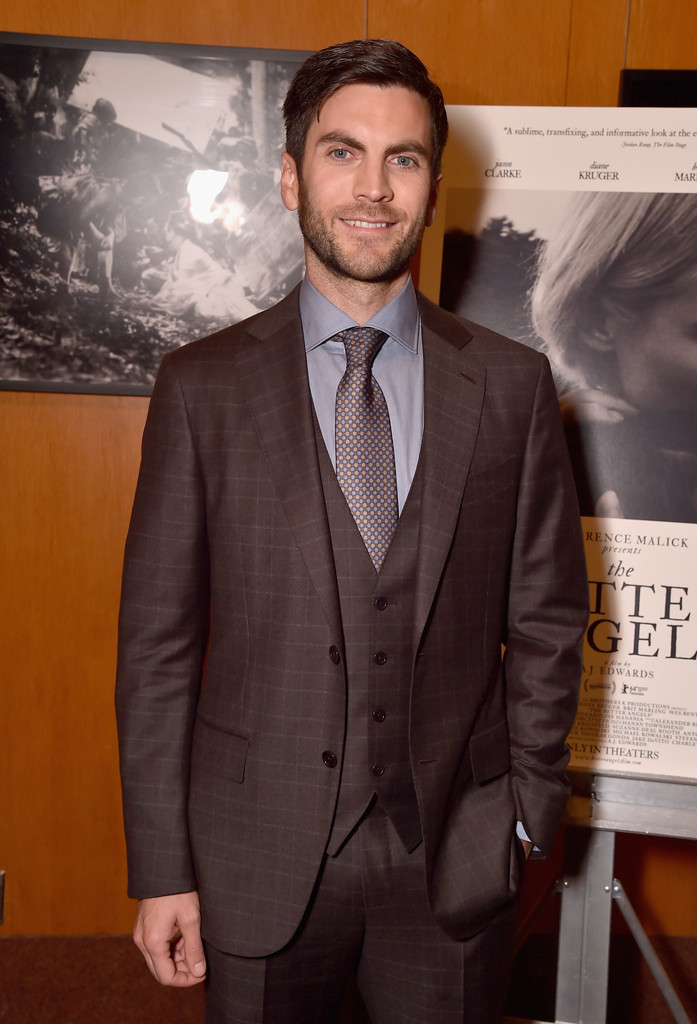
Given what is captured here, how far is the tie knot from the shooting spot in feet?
4.13

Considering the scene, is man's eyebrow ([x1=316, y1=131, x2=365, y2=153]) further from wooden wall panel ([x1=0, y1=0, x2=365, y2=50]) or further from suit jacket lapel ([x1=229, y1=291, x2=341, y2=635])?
wooden wall panel ([x1=0, y1=0, x2=365, y2=50])

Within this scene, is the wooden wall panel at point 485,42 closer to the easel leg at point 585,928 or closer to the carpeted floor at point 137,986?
the easel leg at point 585,928

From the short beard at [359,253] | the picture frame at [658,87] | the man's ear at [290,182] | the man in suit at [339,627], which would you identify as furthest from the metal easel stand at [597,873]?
the picture frame at [658,87]

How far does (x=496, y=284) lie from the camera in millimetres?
1714

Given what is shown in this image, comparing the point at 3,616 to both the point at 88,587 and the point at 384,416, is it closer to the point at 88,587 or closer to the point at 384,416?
the point at 88,587

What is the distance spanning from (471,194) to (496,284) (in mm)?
179

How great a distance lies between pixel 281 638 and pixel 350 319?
0.47 meters

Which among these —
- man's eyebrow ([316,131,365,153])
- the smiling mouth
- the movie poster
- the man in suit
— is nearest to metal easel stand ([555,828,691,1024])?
the movie poster

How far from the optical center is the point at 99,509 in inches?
90.4

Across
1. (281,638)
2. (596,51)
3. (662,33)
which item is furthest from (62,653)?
(662,33)

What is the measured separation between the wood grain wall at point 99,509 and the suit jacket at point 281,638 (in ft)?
3.65

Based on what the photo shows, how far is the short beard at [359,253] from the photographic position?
1220 mm

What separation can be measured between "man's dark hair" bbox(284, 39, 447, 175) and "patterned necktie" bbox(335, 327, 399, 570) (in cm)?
30

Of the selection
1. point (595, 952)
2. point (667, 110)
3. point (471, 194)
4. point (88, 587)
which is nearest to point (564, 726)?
point (595, 952)
